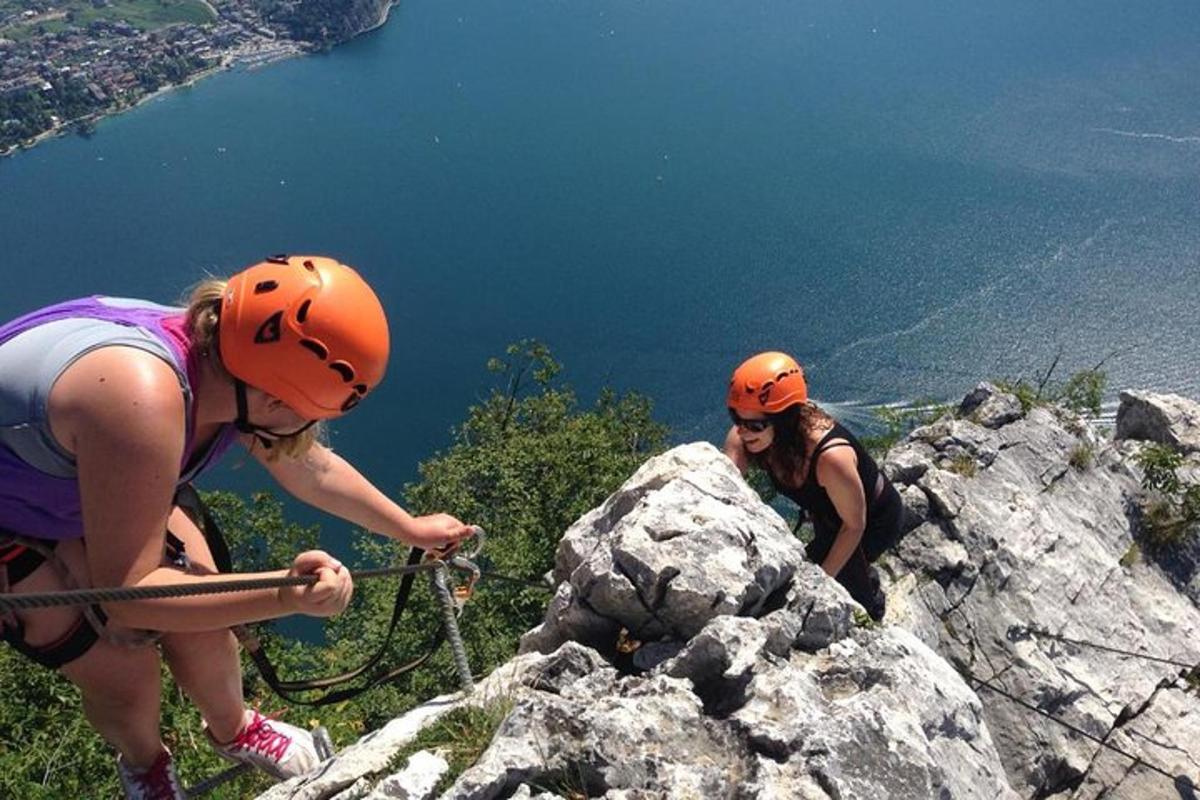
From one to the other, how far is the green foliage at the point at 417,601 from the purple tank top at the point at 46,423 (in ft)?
5.28

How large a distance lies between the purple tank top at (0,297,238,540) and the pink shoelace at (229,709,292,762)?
1269mm

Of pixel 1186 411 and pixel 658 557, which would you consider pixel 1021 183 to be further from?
pixel 658 557

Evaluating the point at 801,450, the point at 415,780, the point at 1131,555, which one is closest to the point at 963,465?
the point at 1131,555

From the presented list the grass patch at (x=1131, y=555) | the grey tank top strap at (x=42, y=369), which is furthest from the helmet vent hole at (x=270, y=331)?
the grass patch at (x=1131, y=555)

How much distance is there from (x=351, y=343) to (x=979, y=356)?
41249 millimetres

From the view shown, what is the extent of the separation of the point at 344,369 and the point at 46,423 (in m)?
0.79

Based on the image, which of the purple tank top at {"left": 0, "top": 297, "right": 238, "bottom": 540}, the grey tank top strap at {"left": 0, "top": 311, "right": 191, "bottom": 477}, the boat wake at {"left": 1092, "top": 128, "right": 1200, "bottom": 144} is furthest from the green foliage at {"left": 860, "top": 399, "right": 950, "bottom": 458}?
the boat wake at {"left": 1092, "top": 128, "right": 1200, "bottom": 144}

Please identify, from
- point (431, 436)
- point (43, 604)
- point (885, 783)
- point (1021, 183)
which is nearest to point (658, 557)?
point (885, 783)

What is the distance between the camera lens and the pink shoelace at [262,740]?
3.53 meters

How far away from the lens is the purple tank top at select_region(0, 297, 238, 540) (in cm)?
237

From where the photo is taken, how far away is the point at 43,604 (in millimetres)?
2387

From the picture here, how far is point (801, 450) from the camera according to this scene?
522 centimetres

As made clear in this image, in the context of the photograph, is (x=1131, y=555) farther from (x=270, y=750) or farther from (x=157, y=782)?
(x=157, y=782)

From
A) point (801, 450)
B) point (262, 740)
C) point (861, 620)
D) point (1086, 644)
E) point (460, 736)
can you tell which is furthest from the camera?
point (1086, 644)
